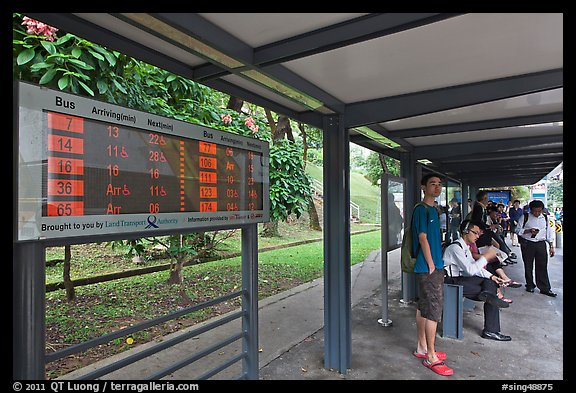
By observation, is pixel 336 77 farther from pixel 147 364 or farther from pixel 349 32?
pixel 147 364

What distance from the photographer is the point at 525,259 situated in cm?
635

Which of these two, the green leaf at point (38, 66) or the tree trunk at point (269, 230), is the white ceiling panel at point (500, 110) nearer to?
the green leaf at point (38, 66)

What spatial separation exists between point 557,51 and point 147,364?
14.5 feet

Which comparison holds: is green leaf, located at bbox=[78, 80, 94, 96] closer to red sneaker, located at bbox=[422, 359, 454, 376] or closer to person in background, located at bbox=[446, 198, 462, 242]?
red sneaker, located at bbox=[422, 359, 454, 376]

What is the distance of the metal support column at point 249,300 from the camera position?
291 centimetres

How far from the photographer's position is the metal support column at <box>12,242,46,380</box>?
5.15ft

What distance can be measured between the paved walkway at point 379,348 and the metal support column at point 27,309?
76.9 inches

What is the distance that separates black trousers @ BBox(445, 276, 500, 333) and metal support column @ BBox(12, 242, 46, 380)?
4.30 metres

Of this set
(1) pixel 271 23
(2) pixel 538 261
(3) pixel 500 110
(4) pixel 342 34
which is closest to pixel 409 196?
(3) pixel 500 110

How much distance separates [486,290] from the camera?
427cm

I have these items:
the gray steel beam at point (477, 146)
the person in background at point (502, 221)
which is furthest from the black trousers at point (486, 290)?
the person in background at point (502, 221)

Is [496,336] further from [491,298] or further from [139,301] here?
[139,301]
